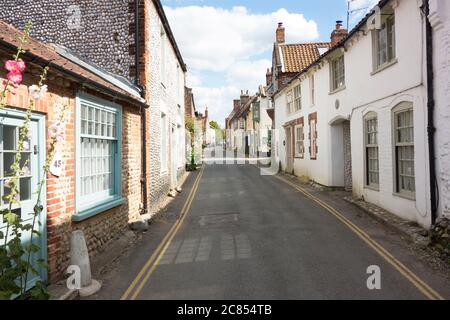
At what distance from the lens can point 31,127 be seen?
17.8ft

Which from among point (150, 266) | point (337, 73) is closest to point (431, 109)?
point (150, 266)

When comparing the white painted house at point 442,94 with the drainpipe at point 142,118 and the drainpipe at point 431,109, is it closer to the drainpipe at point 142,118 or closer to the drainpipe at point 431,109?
the drainpipe at point 431,109

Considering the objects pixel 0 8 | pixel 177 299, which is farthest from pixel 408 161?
pixel 0 8

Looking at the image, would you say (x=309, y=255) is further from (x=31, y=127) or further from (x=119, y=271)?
(x=31, y=127)

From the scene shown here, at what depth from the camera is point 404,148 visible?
395 inches

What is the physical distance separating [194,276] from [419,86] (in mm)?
6622

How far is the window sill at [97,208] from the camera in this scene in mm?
6641

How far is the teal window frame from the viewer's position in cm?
681

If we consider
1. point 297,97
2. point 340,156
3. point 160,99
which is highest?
point 297,97

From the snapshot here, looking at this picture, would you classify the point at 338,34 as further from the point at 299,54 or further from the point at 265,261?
the point at 265,261

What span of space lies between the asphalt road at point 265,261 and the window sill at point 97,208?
1.08m

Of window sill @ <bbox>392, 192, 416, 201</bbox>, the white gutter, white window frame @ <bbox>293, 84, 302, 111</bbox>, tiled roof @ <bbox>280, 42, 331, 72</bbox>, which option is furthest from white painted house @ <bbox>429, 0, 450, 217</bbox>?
tiled roof @ <bbox>280, 42, 331, 72</bbox>

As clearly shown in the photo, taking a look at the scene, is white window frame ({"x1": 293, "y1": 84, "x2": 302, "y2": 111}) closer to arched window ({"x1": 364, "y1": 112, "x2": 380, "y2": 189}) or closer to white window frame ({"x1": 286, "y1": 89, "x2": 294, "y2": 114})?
white window frame ({"x1": 286, "y1": 89, "x2": 294, "y2": 114})

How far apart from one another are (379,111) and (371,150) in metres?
1.75
